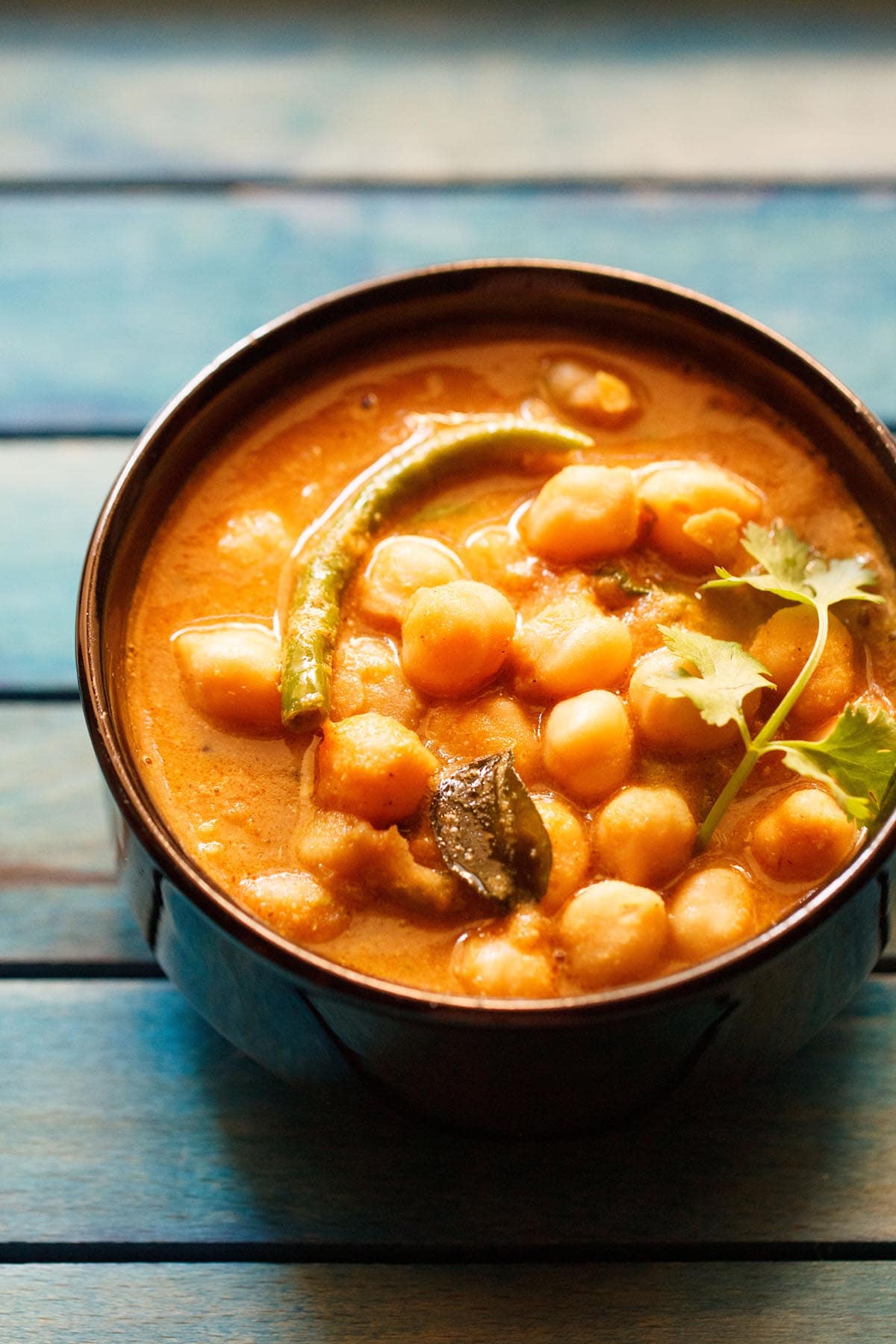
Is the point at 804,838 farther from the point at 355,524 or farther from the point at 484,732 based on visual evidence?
the point at 355,524

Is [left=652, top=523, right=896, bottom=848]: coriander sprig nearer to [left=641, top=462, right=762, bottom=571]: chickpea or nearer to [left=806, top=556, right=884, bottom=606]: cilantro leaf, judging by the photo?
[left=806, top=556, right=884, bottom=606]: cilantro leaf

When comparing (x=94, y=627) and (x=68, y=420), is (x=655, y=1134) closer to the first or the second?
(x=94, y=627)

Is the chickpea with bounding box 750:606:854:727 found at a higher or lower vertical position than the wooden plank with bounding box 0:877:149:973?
higher

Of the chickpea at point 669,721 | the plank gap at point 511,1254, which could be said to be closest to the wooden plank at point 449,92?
the chickpea at point 669,721

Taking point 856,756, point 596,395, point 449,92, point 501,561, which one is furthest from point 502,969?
point 449,92

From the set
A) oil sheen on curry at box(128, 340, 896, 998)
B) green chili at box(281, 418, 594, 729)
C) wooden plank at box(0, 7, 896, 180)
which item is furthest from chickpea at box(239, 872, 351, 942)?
wooden plank at box(0, 7, 896, 180)

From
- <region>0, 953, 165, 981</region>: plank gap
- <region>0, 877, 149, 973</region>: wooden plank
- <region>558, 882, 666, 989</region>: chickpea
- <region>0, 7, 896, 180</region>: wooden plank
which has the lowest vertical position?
<region>0, 953, 165, 981</region>: plank gap

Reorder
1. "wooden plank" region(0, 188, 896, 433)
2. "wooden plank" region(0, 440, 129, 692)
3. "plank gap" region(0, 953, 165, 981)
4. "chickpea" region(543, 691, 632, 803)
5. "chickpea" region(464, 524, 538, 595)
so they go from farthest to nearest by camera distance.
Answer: "wooden plank" region(0, 188, 896, 433)
"wooden plank" region(0, 440, 129, 692)
"plank gap" region(0, 953, 165, 981)
"chickpea" region(464, 524, 538, 595)
"chickpea" region(543, 691, 632, 803)

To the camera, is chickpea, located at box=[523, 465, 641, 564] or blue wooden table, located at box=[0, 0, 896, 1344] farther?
chickpea, located at box=[523, 465, 641, 564]
